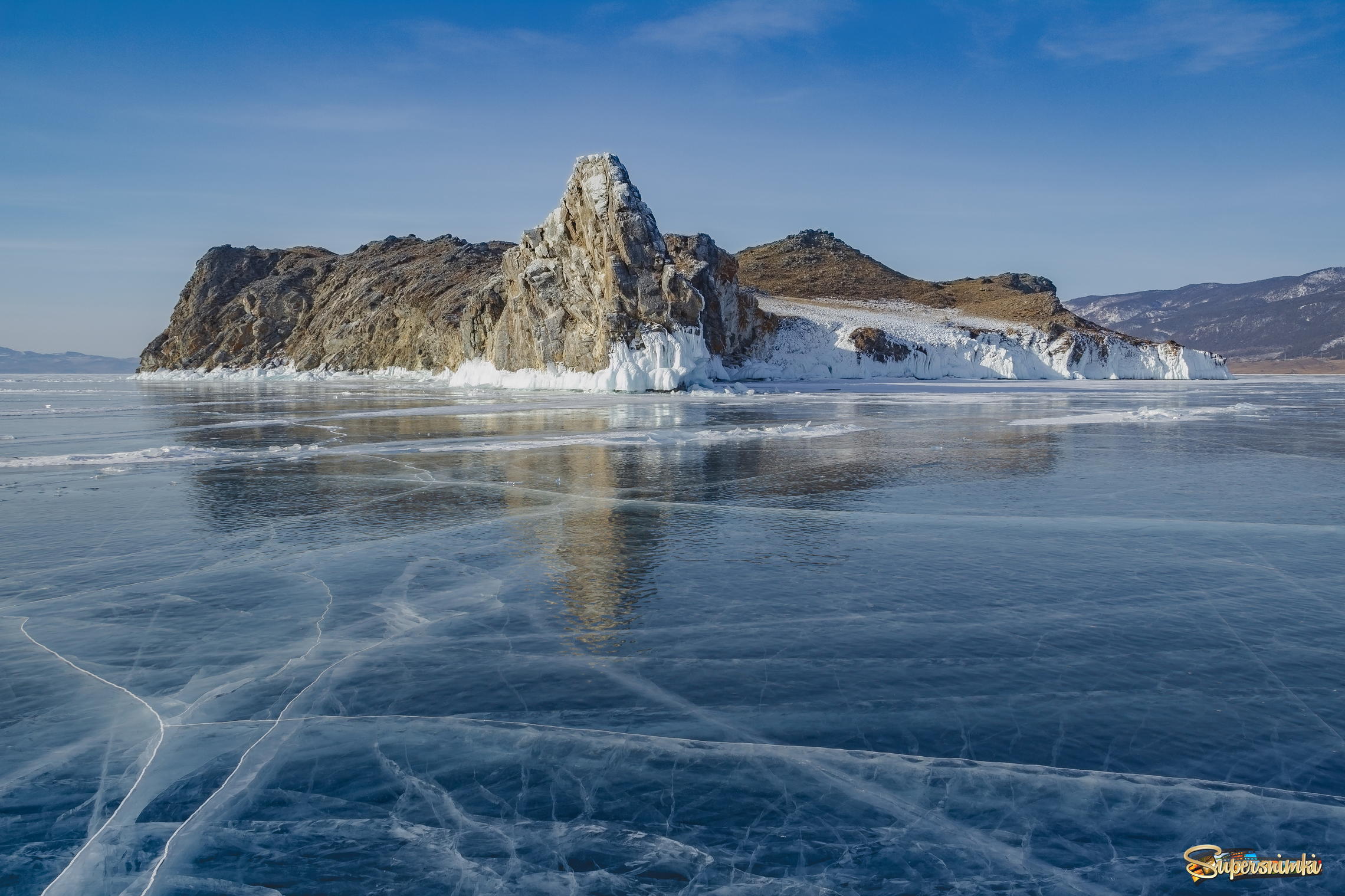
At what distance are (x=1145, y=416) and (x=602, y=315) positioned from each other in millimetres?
35623

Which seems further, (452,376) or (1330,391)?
(452,376)

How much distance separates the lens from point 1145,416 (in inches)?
1159

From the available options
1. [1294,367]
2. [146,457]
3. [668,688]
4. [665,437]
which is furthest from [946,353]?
[1294,367]

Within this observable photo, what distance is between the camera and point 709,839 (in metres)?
4.20

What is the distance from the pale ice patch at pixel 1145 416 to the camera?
27.7 m

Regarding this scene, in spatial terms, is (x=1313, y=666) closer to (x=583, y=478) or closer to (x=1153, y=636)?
(x=1153, y=636)

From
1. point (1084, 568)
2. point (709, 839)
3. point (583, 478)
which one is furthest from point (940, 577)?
point (583, 478)

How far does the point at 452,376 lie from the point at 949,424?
190ft

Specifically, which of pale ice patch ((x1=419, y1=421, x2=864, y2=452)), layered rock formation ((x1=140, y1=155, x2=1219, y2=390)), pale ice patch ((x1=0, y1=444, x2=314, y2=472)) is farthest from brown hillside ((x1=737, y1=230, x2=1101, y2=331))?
pale ice patch ((x1=0, y1=444, x2=314, y2=472))

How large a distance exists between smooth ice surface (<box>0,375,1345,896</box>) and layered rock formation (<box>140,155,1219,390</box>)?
143ft

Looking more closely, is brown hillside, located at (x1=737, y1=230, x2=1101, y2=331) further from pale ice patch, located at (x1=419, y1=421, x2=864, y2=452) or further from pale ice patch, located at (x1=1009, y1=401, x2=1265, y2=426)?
pale ice patch, located at (x1=419, y1=421, x2=864, y2=452)

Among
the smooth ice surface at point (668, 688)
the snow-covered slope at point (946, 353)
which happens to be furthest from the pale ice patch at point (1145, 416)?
the snow-covered slope at point (946, 353)

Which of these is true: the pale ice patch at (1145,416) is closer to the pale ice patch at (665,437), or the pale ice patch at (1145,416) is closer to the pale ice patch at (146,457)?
the pale ice patch at (665,437)

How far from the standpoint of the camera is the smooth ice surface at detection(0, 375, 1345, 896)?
415 cm
